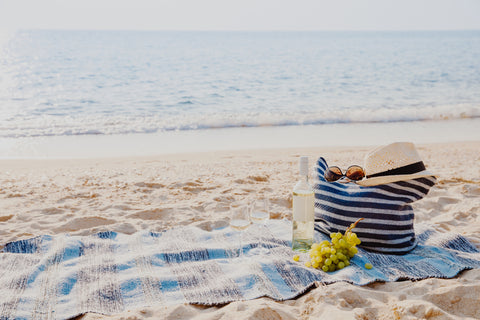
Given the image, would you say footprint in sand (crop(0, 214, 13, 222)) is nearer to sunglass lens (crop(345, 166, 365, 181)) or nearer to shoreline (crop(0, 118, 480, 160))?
sunglass lens (crop(345, 166, 365, 181))

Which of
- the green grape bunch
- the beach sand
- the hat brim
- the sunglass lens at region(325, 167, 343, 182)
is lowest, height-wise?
the beach sand

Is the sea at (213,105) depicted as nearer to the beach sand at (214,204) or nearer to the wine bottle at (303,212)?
the beach sand at (214,204)

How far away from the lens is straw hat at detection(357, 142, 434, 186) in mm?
3258

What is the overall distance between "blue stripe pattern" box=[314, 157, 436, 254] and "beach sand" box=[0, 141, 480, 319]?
19.4 inches

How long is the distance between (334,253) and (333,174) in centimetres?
82

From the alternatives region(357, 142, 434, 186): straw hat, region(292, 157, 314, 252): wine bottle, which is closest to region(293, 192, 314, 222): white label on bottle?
region(292, 157, 314, 252): wine bottle

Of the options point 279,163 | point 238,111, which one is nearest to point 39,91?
point 238,111

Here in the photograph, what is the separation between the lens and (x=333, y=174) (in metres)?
3.67

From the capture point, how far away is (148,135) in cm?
1013

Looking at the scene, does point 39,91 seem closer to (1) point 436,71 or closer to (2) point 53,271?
(2) point 53,271

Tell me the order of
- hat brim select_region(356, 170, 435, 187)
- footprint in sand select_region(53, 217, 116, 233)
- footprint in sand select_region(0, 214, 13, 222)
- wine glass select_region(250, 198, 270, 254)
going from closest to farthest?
wine glass select_region(250, 198, 270, 254) < hat brim select_region(356, 170, 435, 187) < footprint in sand select_region(53, 217, 116, 233) < footprint in sand select_region(0, 214, 13, 222)

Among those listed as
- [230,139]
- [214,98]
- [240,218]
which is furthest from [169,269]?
[214,98]

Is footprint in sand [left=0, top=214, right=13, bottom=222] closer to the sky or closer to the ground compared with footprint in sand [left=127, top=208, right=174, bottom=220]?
closer to the sky

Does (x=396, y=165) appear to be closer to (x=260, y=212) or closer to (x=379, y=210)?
(x=379, y=210)
